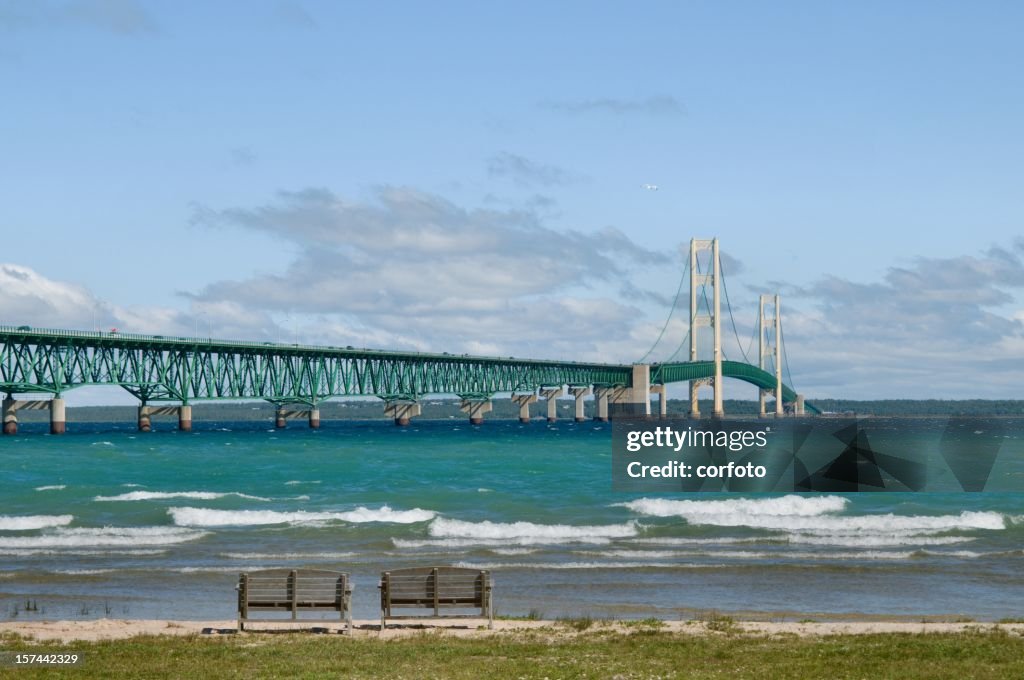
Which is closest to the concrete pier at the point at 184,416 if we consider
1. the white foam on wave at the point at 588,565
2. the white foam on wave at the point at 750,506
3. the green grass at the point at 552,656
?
the white foam on wave at the point at 750,506

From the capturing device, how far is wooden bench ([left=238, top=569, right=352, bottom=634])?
57.7ft

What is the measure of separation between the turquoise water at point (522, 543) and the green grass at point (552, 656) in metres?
3.63

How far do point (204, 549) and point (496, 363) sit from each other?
147138 mm

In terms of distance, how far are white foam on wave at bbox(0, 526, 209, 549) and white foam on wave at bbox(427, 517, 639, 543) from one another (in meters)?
6.76

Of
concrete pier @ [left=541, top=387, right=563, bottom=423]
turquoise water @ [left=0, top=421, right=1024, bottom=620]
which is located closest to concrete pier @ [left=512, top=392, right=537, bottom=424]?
concrete pier @ [left=541, top=387, right=563, bottom=423]

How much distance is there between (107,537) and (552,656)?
21.4m

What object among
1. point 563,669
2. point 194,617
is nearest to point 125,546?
point 194,617

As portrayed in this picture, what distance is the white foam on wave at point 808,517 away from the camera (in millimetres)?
34000

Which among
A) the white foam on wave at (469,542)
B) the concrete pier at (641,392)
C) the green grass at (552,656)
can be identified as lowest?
the white foam on wave at (469,542)

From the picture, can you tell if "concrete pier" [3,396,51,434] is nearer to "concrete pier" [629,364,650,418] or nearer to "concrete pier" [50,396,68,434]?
"concrete pier" [50,396,68,434]

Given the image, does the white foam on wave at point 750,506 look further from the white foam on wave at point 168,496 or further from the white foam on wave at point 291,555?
the white foam on wave at point 168,496

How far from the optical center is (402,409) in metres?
170

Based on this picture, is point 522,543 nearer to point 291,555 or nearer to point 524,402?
point 291,555

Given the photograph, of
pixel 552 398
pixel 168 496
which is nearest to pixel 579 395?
pixel 552 398
